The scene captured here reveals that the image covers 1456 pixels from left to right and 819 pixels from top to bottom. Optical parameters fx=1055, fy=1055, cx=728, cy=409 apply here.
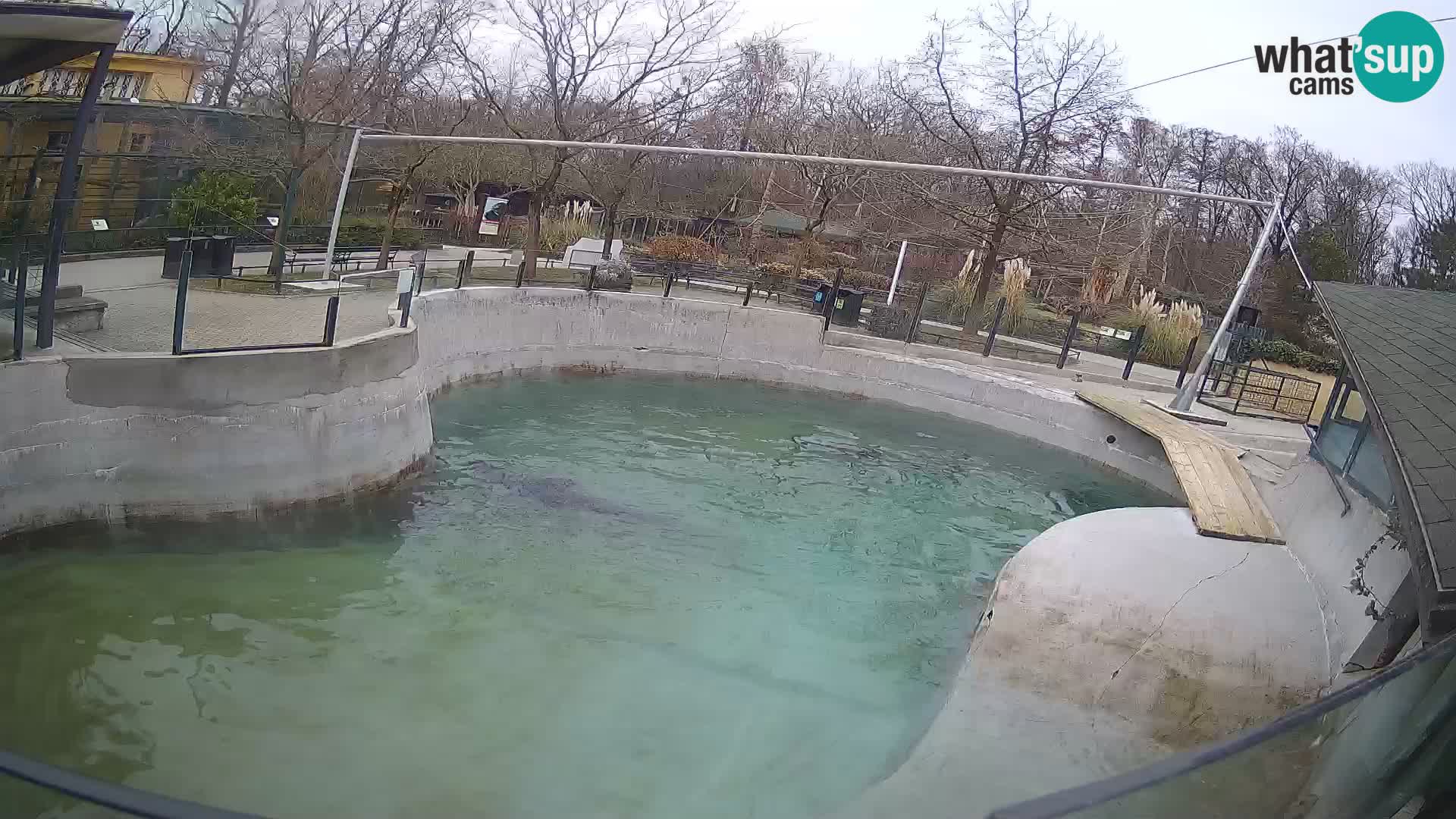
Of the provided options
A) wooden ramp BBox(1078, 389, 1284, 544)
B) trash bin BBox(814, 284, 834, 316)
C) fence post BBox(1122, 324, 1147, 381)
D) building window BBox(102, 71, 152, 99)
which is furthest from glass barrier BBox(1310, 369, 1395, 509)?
building window BBox(102, 71, 152, 99)

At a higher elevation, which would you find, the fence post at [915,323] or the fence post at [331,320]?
the fence post at [915,323]

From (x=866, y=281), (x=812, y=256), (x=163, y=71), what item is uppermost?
(x=163, y=71)

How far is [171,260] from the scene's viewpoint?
11.0 meters

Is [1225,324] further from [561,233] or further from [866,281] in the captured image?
[561,233]

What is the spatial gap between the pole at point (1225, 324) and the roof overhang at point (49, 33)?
1590 centimetres

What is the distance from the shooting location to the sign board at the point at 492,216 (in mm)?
26016

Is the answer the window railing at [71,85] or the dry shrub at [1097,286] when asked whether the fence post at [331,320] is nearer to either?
the window railing at [71,85]

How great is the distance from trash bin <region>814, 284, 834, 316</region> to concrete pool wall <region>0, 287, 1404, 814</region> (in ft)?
40.3

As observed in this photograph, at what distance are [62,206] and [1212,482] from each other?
12.3 meters

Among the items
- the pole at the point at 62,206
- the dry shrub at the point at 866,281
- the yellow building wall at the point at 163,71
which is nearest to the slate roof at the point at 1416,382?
the pole at the point at 62,206

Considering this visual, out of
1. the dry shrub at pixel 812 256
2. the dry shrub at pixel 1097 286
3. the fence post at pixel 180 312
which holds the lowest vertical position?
the fence post at pixel 180 312

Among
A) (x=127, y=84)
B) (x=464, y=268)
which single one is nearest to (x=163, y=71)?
(x=127, y=84)

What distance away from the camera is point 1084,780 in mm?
6711

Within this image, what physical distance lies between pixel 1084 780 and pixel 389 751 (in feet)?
15.3
